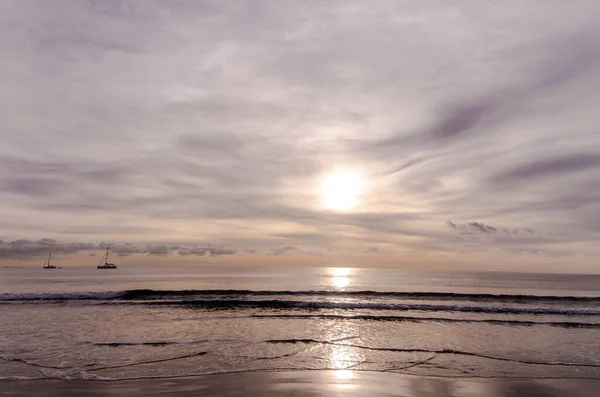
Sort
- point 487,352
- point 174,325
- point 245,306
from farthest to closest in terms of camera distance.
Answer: point 245,306, point 174,325, point 487,352

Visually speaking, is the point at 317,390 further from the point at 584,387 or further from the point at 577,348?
the point at 577,348

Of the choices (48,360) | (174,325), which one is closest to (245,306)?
(174,325)

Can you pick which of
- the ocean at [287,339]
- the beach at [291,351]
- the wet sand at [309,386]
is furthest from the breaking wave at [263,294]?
the wet sand at [309,386]

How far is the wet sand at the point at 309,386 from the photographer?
11.3 meters

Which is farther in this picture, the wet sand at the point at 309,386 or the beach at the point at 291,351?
the beach at the point at 291,351

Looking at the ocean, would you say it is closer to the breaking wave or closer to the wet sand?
the wet sand

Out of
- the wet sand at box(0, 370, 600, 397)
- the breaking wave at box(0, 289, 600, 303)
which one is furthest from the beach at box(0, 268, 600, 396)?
the breaking wave at box(0, 289, 600, 303)

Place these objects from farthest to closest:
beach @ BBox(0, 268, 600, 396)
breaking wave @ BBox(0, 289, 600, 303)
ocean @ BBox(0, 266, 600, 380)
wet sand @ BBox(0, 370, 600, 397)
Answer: breaking wave @ BBox(0, 289, 600, 303)
ocean @ BBox(0, 266, 600, 380)
beach @ BBox(0, 268, 600, 396)
wet sand @ BBox(0, 370, 600, 397)

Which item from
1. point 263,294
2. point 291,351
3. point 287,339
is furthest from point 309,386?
point 263,294

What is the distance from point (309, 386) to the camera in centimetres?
1191

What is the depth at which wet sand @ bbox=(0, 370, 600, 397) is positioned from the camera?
444 inches

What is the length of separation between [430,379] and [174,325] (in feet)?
53.4

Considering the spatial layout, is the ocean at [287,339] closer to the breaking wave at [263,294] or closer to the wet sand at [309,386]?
the wet sand at [309,386]

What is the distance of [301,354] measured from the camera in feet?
53.1
